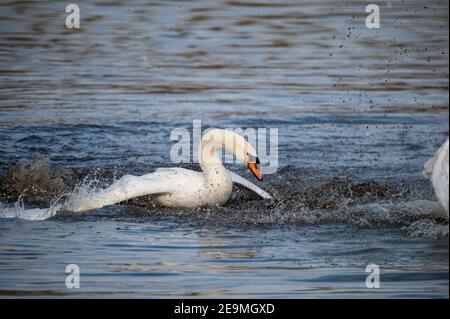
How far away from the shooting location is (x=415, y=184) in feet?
33.7

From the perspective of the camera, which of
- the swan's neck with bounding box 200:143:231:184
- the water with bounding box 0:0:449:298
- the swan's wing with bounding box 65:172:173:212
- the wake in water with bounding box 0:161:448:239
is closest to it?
the water with bounding box 0:0:449:298

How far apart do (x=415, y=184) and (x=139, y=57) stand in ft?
28.3

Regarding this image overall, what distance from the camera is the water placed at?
7465mm

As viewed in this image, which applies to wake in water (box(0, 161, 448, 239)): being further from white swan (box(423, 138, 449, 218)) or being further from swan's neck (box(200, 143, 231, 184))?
white swan (box(423, 138, 449, 218))

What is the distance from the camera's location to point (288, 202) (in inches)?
376

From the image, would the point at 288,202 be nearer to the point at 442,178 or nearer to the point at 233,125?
the point at 442,178

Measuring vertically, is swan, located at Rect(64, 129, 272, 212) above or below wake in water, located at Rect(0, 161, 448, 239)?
above

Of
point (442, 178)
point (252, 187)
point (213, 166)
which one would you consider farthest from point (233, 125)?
point (442, 178)

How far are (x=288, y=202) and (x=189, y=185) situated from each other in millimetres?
953

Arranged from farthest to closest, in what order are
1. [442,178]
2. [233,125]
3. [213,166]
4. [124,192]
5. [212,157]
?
1. [233,125]
2. [212,157]
3. [213,166]
4. [124,192]
5. [442,178]

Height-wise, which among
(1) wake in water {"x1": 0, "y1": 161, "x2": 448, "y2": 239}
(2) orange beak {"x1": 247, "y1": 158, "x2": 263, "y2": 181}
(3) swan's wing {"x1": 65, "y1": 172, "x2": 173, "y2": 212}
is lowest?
(1) wake in water {"x1": 0, "y1": 161, "x2": 448, "y2": 239}

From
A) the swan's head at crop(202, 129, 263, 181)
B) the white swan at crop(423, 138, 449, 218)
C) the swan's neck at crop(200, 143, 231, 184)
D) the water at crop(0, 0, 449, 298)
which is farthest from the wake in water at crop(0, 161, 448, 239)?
the white swan at crop(423, 138, 449, 218)
